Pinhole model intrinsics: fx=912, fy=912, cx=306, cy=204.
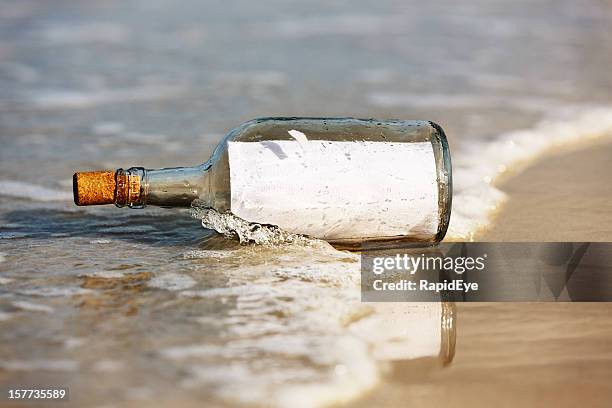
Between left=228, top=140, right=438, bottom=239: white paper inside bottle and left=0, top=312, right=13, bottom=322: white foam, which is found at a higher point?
left=228, top=140, right=438, bottom=239: white paper inside bottle

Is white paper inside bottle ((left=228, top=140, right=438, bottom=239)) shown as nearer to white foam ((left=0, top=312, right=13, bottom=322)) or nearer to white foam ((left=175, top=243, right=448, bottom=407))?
white foam ((left=175, top=243, right=448, bottom=407))

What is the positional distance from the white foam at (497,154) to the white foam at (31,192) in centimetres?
134

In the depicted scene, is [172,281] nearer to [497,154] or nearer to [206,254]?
[206,254]

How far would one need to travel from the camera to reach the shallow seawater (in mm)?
1924

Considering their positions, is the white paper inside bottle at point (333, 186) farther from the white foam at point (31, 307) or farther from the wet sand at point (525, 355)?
the white foam at point (31, 307)

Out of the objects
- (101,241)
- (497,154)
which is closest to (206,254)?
(101,241)

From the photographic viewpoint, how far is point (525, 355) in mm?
2033

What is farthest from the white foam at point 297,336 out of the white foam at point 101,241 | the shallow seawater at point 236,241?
the white foam at point 101,241

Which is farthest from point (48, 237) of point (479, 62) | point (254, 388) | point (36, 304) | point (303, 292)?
point (479, 62)

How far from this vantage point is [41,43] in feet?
18.5

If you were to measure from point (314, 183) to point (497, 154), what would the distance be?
1.47m

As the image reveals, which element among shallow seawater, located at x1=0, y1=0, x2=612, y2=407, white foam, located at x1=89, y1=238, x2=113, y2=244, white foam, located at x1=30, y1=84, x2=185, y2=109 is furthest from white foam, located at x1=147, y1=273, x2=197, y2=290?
white foam, located at x1=30, y1=84, x2=185, y2=109

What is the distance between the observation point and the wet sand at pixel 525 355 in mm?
1848

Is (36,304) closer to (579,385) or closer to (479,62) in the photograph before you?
(579,385)
